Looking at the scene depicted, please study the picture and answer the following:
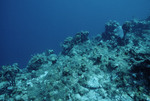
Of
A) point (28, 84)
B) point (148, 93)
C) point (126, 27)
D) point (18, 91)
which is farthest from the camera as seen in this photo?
point (126, 27)

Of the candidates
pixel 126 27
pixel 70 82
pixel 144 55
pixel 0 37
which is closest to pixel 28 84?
pixel 70 82

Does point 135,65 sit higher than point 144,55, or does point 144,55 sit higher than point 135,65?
point 144,55

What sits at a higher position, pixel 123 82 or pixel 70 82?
pixel 70 82

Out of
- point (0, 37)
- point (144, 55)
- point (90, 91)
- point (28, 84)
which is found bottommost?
point (90, 91)

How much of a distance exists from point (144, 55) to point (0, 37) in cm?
17227

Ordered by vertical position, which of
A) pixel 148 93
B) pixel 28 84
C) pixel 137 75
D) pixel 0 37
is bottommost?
pixel 148 93

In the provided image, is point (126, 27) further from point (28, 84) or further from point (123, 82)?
point (28, 84)

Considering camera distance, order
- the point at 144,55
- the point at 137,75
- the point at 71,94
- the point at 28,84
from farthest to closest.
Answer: the point at 28,84, the point at 144,55, the point at 71,94, the point at 137,75

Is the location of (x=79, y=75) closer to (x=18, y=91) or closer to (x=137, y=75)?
(x=137, y=75)

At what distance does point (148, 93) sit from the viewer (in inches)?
114

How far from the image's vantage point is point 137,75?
3.40 m

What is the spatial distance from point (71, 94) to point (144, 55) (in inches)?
125

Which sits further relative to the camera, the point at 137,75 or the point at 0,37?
the point at 0,37

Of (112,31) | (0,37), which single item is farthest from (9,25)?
(112,31)
